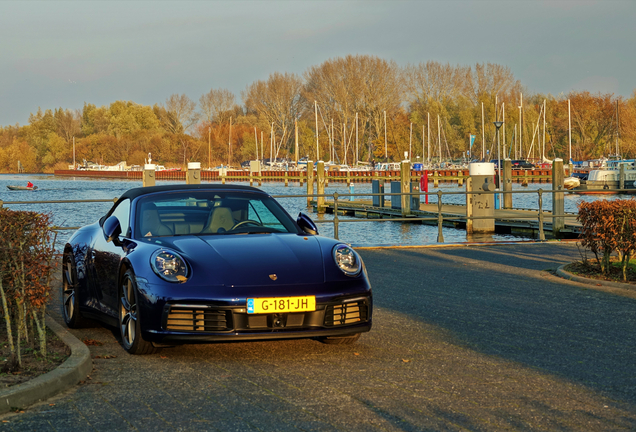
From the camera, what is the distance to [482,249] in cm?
1546

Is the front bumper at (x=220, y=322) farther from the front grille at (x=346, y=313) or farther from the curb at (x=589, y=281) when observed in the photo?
the curb at (x=589, y=281)

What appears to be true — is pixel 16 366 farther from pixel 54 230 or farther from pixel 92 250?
pixel 92 250

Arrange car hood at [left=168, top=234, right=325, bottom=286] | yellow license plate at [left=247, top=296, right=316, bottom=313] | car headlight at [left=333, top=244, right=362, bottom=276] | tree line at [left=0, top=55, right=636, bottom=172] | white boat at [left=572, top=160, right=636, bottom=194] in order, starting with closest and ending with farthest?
yellow license plate at [left=247, top=296, right=316, bottom=313], car hood at [left=168, top=234, right=325, bottom=286], car headlight at [left=333, top=244, right=362, bottom=276], white boat at [left=572, top=160, right=636, bottom=194], tree line at [left=0, top=55, right=636, bottom=172]

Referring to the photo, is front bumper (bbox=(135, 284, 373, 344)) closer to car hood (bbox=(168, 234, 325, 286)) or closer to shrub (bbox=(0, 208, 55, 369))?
car hood (bbox=(168, 234, 325, 286))

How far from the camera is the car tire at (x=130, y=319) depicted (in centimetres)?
599

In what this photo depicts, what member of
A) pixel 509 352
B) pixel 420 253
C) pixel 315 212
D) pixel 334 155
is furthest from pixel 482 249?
pixel 334 155

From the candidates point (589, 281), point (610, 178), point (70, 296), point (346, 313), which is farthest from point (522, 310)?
point (610, 178)

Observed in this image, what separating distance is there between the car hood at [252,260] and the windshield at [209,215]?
0.38 metres

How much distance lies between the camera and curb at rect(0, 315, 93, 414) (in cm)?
459

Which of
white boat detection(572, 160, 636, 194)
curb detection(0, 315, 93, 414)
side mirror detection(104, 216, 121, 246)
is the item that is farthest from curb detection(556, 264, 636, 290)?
white boat detection(572, 160, 636, 194)

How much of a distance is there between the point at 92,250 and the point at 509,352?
150 inches

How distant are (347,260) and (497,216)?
16246 millimetres

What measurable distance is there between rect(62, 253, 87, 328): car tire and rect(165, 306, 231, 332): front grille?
6.57 ft

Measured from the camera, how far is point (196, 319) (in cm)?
573
